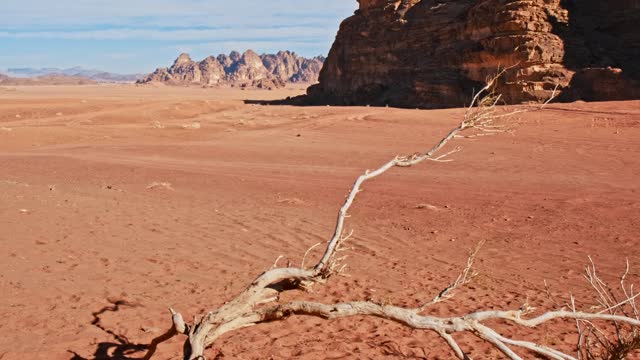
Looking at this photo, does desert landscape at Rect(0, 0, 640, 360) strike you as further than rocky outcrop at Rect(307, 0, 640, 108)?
No

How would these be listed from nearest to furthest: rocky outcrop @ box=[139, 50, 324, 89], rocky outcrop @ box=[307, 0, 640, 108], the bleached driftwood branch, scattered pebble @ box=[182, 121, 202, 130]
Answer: the bleached driftwood branch
scattered pebble @ box=[182, 121, 202, 130]
rocky outcrop @ box=[307, 0, 640, 108]
rocky outcrop @ box=[139, 50, 324, 89]

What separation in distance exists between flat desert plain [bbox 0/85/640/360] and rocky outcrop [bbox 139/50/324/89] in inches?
4910

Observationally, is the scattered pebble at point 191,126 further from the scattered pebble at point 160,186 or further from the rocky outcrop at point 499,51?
the scattered pebble at point 160,186

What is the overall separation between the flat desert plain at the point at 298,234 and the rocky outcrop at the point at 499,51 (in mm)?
10174

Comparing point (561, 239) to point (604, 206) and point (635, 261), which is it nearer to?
point (635, 261)

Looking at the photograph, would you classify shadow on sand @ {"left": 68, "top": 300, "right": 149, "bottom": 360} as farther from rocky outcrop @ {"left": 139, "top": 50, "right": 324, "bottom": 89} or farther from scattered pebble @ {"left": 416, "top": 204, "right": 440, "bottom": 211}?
rocky outcrop @ {"left": 139, "top": 50, "right": 324, "bottom": 89}

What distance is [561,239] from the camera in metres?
8.39

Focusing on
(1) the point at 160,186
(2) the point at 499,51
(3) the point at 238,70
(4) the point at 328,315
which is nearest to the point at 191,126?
(1) the point at 160,186

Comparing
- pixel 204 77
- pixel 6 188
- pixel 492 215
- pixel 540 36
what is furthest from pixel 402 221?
pixel 204 77

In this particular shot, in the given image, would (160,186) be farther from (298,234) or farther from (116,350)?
(116,350)

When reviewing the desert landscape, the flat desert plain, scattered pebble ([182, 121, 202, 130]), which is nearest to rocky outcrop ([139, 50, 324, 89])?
scattered pebble ([182, 121, 202, 130])

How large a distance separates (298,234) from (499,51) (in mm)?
24792

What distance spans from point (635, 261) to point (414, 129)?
1590 centimetres

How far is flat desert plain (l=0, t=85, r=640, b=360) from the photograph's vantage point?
16.5 ft
